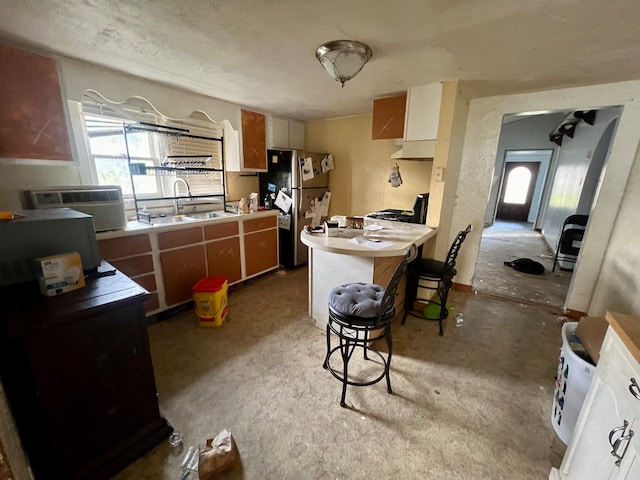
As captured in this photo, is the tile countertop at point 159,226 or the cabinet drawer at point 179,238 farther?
the cabinet drawer at point 179,238

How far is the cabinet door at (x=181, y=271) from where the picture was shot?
8.10 ft

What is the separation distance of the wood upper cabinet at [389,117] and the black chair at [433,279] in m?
1.24

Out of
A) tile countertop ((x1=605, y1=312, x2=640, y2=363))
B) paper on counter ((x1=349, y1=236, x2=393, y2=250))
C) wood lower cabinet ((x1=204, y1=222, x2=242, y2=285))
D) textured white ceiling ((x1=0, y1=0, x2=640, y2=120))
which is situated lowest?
wood lower cabinet ((x1=204, y1=222, x2=242, y2=285))

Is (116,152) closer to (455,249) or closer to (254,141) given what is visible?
(254,141)

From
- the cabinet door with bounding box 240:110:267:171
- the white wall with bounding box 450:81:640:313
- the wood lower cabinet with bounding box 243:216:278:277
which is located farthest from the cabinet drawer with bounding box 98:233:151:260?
A: the white wall with bounding box 450:81:640:313

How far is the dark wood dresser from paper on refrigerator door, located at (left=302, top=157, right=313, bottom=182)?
2646mm

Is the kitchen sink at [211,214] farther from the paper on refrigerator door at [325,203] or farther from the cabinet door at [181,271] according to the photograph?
the paper on refrigerator door at [325,203]

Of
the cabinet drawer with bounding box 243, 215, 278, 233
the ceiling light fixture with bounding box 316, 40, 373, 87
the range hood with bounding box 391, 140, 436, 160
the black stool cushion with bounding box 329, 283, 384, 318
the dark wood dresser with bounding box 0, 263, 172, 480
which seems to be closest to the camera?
the dark wood dresser with bounding box 0, 263, 172, 480

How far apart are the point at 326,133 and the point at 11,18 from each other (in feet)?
10.5

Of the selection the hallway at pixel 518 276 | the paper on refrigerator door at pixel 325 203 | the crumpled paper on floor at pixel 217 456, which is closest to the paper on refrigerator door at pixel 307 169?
the paper on refrigerator door at pixel 325 203

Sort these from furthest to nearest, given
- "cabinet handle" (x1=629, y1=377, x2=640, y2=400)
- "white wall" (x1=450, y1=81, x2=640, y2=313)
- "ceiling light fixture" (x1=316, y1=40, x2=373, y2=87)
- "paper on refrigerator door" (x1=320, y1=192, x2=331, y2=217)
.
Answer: "paper on refrigerator door" (x1=320, y1=192, x2=331, y2=217), "white wall" (x1=450, y1=81, x2=640, y2=313), "ceiling light fixture" (x1=316, y1=40, x2=373, y2=87), "cabinet handle" (x1=629, y1=377, x2=640, y2=400)

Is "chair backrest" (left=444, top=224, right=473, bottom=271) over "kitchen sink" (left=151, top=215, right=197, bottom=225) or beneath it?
beneath

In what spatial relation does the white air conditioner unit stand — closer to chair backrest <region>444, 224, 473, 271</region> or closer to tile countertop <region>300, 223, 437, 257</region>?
tile countertop <region>300, 223, 437, 257</region>

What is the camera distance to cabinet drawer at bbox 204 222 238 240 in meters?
2.75
